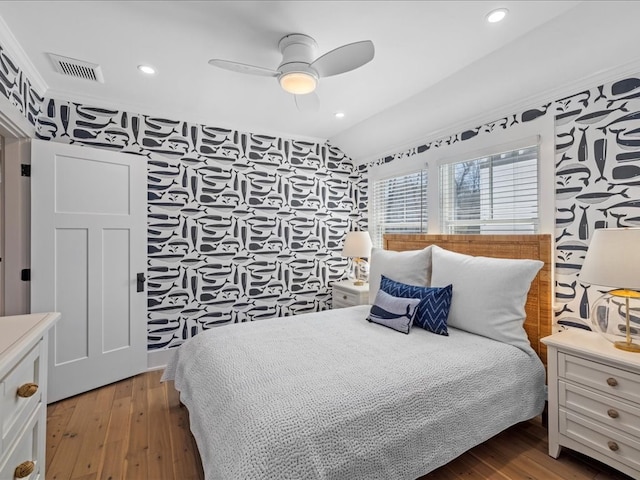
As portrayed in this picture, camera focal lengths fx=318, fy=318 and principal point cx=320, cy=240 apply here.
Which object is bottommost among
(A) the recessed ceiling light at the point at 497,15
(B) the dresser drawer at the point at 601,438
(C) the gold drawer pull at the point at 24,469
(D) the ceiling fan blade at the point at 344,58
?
(B) the dresser drawer at the point at 601,438

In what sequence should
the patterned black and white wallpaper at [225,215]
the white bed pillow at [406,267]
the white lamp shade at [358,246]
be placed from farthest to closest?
the white lamp shade at [358,246]
the patterned black and white wallpaper at [225,215]
the white bed pillow at [406,267]

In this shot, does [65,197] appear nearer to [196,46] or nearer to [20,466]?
[196,46]

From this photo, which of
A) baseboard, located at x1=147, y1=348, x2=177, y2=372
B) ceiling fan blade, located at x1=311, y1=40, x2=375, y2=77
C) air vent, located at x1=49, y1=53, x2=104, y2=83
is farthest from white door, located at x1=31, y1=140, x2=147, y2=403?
ceiling fan blade, located at x1=311, y1=40, x2=375, y2=77

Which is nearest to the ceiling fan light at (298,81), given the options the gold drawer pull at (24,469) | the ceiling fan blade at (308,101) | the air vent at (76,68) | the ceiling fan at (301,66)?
the ceiling fan at (301,66)

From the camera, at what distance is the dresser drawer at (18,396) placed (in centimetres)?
118

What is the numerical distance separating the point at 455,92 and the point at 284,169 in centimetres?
201

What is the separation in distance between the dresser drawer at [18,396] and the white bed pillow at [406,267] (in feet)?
7.52

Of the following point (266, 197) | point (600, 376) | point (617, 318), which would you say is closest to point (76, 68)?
point (266, 197)

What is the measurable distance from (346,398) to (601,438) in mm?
1488

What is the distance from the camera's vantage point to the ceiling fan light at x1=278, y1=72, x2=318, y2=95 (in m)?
1.93

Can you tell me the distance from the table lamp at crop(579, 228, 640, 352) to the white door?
3394mm

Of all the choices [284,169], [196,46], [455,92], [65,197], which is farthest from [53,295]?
[455,92]

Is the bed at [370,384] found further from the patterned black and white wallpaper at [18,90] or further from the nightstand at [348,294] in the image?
the patterned black and white wallpaper at [18,90]

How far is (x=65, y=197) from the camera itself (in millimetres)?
2574
